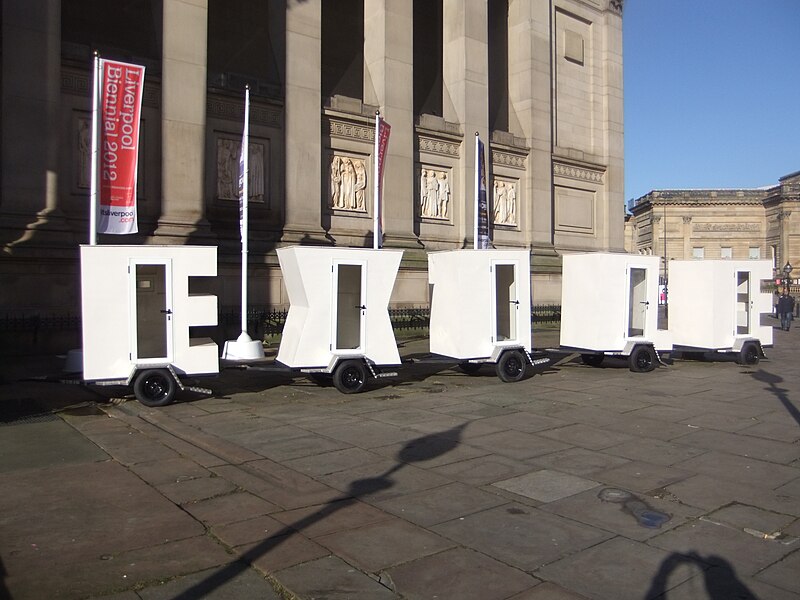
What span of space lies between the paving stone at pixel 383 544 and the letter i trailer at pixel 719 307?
44.4ft

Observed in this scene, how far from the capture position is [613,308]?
50.4 feet

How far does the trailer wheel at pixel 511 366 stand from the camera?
45.7ft

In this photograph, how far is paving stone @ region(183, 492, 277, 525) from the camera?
19.2 ft

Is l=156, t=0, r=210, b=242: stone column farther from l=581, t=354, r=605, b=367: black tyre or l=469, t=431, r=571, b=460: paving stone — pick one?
l=469, t=431, r=571, b=460: paving stone

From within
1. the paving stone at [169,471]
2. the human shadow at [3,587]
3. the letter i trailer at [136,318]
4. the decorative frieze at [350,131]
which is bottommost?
the human shadow at [3,587]

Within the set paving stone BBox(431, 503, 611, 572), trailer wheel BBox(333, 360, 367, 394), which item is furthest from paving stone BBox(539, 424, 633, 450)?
trailer wheel BBox(333, 360, 367, 394)

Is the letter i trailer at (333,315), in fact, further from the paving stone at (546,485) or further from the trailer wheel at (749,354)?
the trailer wheel at (749,354)

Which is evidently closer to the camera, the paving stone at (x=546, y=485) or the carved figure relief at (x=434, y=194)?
the paving stone at (x=546, y=485)

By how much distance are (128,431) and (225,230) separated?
1167 centimetres

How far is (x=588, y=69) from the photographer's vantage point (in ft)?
107

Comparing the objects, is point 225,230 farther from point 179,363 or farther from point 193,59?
point 179,363

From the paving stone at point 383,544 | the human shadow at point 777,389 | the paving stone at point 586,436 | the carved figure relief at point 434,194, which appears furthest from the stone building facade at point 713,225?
the paving stone at point 383,544

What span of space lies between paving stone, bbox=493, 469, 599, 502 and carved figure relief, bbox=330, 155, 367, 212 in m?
16.7

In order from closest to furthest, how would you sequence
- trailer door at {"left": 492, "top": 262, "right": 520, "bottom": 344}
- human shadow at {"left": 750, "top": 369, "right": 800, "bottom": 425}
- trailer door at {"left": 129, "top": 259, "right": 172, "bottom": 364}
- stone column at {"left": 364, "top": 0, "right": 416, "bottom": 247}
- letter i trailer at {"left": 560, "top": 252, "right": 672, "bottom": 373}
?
human shadow at {"left": 750, "top": 369, "right": 800, "bottom": 425}, trailer door at {"left": 129, "top": 259, "right": 172, "bottom": 364}, trailer door at {"left": 492, "top": 262, "right": 520, "bottom": 344}, letter i trailer at {"left": 560, "top": 252, "right": 672, "bottom": 373}, stone column at {"left": 364, "top": 0, "right": 416, "bottom": 247}
